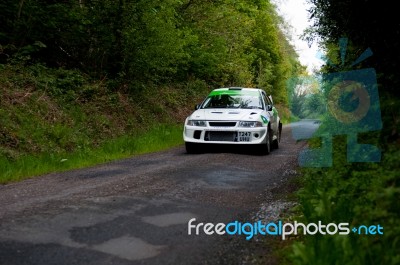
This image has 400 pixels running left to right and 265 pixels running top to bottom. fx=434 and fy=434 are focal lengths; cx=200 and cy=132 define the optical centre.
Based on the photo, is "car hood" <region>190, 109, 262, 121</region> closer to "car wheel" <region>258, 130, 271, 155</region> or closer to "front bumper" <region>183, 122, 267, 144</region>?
"front bumper" <region>183, 122, 267, 144</region>

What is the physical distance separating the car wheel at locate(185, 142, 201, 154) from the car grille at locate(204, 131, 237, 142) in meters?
0.45

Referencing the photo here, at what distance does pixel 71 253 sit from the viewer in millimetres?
4031

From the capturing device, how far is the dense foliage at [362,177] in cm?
325

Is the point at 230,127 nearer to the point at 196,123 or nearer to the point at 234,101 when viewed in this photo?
the point at 196,123

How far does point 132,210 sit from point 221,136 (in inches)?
223

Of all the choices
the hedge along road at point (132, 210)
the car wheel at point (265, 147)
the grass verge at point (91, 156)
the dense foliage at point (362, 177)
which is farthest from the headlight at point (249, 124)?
the grass verge at point (91, 156)

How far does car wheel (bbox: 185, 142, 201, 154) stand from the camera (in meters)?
11.2

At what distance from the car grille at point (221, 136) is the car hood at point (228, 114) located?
0.37m

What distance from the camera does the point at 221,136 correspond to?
1088 centimetres

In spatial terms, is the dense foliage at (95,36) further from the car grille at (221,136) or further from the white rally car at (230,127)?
the car grille at (221,136)

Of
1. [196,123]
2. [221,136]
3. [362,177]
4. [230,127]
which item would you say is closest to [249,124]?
[230,127]

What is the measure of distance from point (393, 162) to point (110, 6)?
41.8 ft

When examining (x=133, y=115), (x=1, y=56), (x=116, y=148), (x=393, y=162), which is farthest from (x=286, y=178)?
(x=1, y=56)

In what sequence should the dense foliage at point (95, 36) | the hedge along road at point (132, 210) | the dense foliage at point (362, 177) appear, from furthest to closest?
the dense foliage at point (95, 36) → the hedge along road at point (132, 210) → the dense foliage at point (362, 177)
